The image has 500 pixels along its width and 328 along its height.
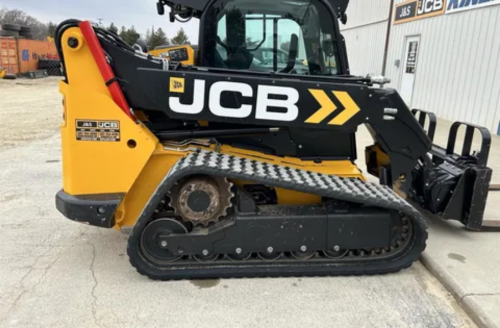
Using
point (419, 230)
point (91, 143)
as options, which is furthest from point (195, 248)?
point (419, 230)

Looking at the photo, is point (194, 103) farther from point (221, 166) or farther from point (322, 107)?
point (322, 107)

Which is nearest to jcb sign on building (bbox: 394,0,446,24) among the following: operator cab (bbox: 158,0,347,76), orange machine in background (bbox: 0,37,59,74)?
operator cab (bbox: 158,0,347,76)

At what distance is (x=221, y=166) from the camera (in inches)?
113

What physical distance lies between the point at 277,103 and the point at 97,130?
1301 millimetres

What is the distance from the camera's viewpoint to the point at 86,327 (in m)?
2.55

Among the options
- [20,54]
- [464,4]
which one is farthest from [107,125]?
[20,54]

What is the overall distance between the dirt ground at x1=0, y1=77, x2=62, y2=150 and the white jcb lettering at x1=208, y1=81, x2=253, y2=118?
245 inches

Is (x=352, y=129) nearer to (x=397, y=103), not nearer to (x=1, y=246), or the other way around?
(x=397, y=103)

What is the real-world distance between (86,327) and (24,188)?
129 inches

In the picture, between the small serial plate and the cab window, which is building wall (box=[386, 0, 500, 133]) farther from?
the small serial plate

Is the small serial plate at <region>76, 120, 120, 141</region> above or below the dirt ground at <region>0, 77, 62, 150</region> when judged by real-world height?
above

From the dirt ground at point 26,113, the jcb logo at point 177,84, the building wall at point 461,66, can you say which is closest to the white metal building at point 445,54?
the building wall at point 461,66

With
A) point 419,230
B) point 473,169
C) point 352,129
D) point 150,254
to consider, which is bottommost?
point 150,254

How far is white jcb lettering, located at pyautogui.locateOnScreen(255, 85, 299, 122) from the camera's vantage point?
297 centimetres
